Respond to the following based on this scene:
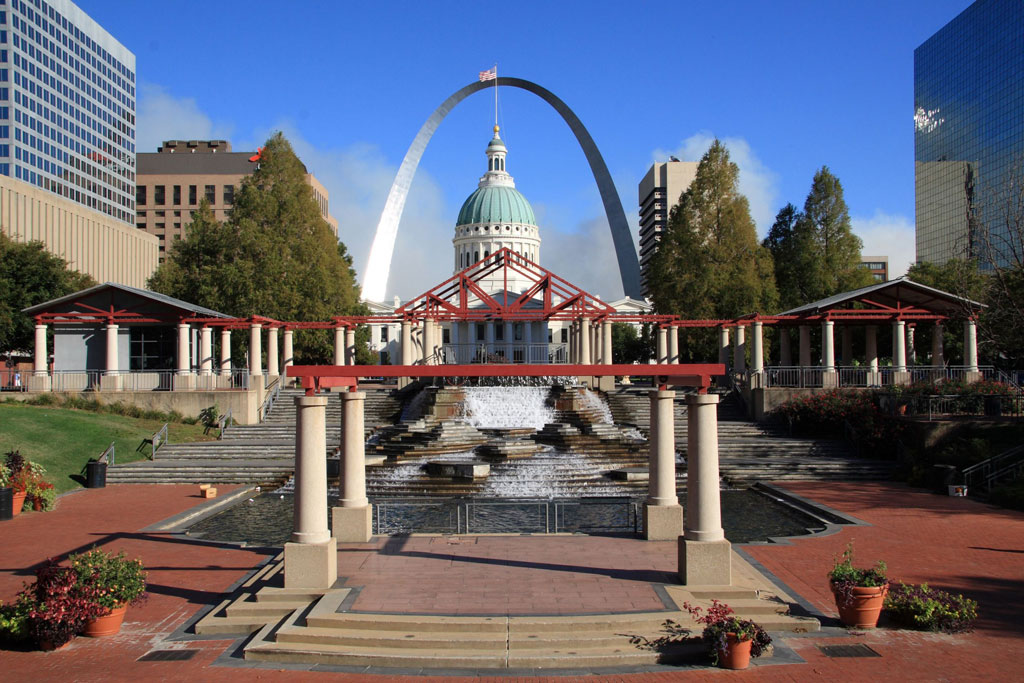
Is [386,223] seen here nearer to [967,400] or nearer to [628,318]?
[628,318]

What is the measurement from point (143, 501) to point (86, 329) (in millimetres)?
19806

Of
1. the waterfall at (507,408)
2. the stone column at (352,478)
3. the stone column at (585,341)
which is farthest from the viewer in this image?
the stone column at (585,341)

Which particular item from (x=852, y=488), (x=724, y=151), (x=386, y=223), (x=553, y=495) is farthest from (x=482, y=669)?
(x=386, y=223)

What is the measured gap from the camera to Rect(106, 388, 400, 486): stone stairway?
28.0 meters

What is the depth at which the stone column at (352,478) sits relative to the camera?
15.8 meters

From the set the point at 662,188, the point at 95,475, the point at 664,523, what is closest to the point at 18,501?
the point at 95,475

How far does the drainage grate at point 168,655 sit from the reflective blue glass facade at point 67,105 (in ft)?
355

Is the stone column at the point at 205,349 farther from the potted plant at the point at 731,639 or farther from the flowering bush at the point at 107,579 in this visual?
the potted plant at the point at 731,639

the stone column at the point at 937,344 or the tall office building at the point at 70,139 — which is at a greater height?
the tall office building at the point at 70,139

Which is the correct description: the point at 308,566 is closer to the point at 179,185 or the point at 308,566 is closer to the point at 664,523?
the point at 664,523

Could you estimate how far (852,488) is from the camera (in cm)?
2612

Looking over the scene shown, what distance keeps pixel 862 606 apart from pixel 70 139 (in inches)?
5023

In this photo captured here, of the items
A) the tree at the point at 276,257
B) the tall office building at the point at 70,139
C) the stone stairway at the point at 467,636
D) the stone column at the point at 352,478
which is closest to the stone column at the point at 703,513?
the stone stairway at the point at 467,636

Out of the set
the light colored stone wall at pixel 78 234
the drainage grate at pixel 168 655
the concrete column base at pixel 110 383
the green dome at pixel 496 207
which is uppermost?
the green dome at pixel 496 207
